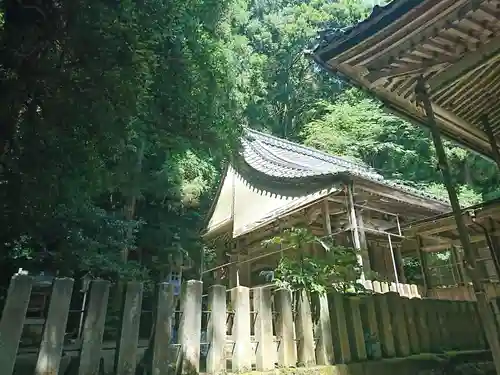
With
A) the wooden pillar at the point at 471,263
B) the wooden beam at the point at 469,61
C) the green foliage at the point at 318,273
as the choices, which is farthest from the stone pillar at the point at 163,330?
the wooden beam at the point at 469,61

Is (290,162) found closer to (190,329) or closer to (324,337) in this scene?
(324,337)

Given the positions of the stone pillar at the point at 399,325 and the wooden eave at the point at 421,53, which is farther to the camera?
the stone pillar at the point at 399,325

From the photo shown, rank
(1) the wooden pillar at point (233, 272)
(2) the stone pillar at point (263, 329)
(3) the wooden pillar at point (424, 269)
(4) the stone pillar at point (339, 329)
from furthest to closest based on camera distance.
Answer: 1. (1) the wooden pillar at point (233, 272)
2. (3) the wooden pillar at point (424, 269)
3. (4) the stone pillar at point (339, 329)
4. (2) the stone pillar at point (263, 329)

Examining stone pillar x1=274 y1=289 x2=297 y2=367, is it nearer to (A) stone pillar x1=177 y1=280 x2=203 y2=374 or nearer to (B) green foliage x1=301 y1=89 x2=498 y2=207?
(A) stone pillar x1=177 y1=280 x2=203 y2=374

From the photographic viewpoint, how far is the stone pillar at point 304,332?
3430mm

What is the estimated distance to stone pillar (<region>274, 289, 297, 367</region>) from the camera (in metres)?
3.36

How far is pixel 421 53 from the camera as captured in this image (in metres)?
3.79

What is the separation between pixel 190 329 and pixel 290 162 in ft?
30.9

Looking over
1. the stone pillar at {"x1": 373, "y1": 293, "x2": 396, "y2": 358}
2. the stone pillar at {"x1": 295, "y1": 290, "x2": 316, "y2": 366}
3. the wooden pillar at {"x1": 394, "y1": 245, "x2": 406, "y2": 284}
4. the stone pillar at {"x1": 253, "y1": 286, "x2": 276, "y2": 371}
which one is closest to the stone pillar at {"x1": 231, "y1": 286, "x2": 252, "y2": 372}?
the stone pillar at {"x1": 253, "y1": 286, "x2": 276, "y2": 371}

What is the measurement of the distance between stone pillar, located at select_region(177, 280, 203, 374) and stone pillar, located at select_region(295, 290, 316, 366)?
1.06 meters

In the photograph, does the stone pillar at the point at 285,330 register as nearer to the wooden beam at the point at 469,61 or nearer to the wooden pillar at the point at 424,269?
the wooden beam at the point at 469,61

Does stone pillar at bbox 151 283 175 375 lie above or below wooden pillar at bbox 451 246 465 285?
below

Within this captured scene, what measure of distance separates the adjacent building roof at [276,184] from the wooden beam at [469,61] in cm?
409

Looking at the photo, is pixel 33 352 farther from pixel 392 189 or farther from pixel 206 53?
pixel 392 189
